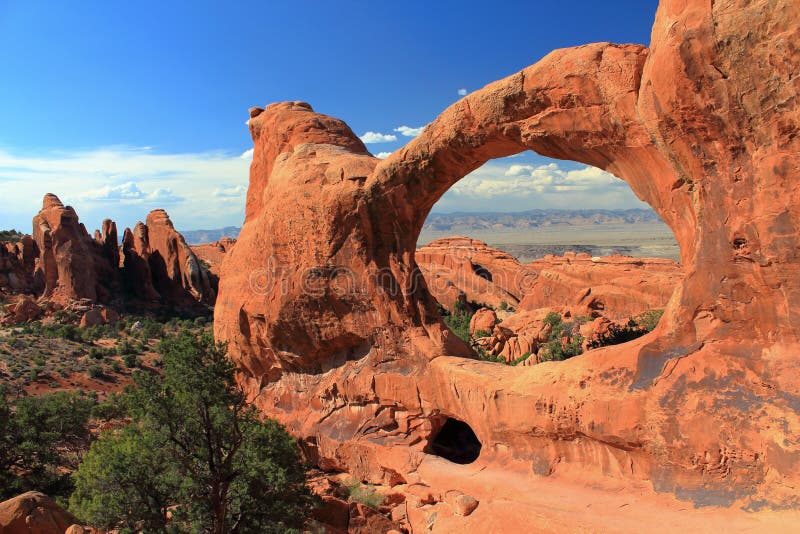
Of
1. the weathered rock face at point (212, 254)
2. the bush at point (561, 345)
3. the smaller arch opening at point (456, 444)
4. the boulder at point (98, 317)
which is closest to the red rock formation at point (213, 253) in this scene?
the weathered rock face at point (212, 254)

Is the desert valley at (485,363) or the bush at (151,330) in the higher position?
the desert valley at (485,363)

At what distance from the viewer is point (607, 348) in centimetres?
838

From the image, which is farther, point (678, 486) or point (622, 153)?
point (622, 153)

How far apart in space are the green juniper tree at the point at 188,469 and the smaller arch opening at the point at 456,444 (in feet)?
11.9

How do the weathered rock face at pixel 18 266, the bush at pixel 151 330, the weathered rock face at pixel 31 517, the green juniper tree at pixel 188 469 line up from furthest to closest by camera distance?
the weathered rock face at pixel 18 266
the bush at pixel 151 330
the green juniper tree at pixel 188 469
the weathered rock face at pixel 31 517

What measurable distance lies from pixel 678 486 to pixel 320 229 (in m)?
8.55

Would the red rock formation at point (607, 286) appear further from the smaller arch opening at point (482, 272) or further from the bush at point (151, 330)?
the bush at point (151, 330)

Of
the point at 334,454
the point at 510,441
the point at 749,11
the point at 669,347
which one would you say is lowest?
the point at 334,454

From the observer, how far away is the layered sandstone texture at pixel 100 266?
42500 millimetres

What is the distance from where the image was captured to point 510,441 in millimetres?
9320

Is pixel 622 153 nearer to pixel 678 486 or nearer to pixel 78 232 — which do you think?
pixel 678 486

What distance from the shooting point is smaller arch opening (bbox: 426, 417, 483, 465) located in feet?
39.7

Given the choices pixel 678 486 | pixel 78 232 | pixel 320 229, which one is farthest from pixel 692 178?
pixel 78 232

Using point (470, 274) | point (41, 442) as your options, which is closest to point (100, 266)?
point (41, 442)
